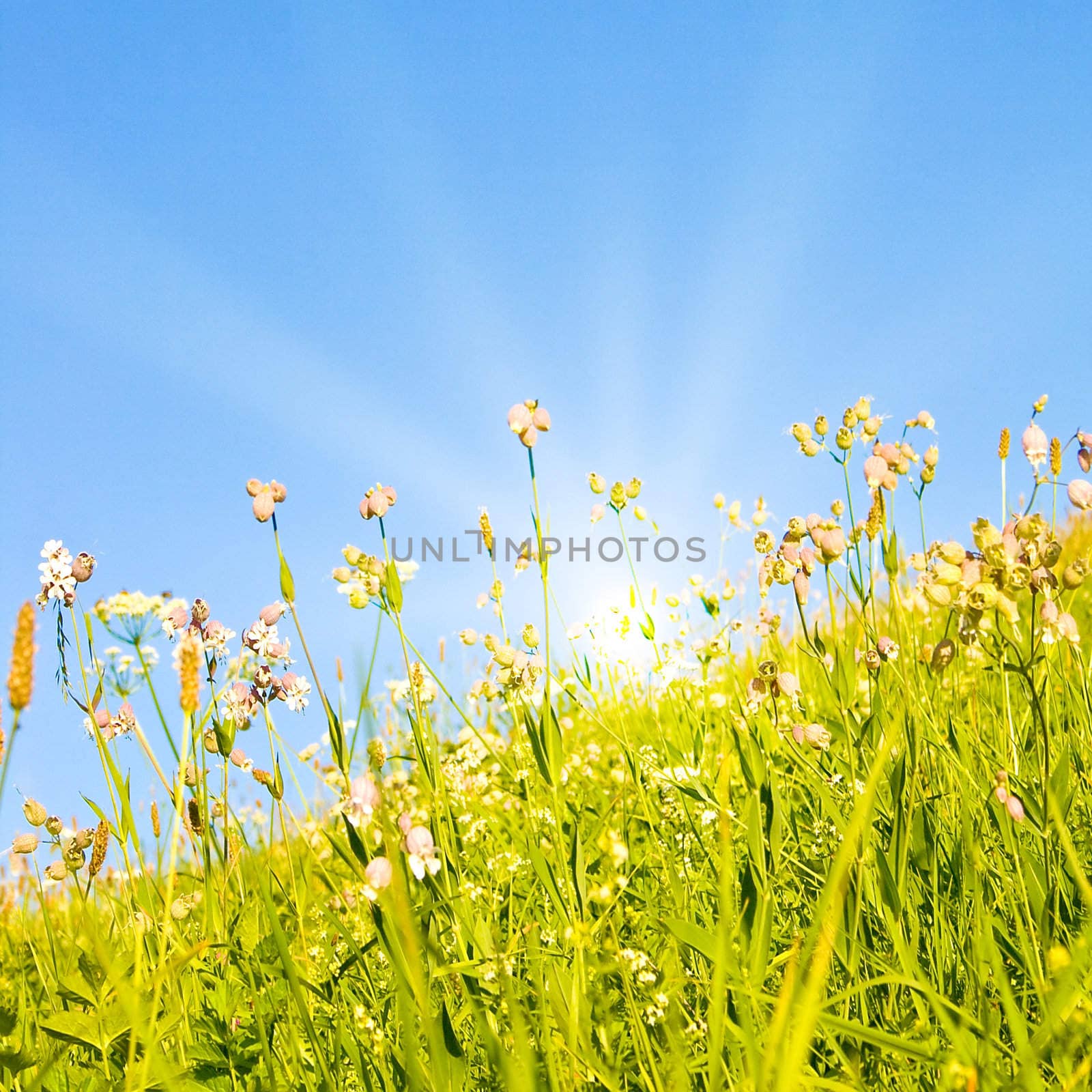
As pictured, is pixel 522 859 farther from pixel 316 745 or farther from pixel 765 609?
pixel 765 609

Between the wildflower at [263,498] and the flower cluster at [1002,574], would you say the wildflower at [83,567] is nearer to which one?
the wildflower at [263,498]

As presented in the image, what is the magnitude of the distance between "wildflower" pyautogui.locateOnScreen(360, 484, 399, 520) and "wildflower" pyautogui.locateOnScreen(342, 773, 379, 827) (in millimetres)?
754

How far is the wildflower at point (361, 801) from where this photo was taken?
2070mm

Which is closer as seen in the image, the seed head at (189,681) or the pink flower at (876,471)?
the seed head at (189,681)

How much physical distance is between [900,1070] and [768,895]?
0.39 m

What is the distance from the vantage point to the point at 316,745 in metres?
3.89

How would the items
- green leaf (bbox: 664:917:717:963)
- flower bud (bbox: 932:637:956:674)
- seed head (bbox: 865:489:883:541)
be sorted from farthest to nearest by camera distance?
seed head (bbox: 865:489:883:541)
flower bud (bbox: 932:637:956:674)
green leaf (bbox: 664:917:717:963)

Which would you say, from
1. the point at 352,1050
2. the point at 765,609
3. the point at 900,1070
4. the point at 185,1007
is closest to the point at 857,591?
the point at 765,609

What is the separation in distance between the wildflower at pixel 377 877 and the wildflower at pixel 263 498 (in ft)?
3.43

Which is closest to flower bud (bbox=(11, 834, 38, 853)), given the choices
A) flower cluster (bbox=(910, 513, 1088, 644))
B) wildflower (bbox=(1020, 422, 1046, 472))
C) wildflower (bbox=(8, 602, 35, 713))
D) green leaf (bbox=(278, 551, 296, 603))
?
green leaf (bbox=(278, 551, 296, 603))

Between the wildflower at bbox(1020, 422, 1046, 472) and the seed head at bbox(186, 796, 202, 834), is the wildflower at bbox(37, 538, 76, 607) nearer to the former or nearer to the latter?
the seed head at bbox(186, 796, 202, 834)

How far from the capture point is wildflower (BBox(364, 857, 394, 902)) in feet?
6.38

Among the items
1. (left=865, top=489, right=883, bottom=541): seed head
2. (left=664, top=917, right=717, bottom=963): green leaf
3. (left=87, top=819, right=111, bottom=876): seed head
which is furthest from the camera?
(left=865, top=489, right=883, bottom=541): seed head

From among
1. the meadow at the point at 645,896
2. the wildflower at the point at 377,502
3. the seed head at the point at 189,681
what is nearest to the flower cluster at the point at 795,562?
the meadow at the point at 645,896
